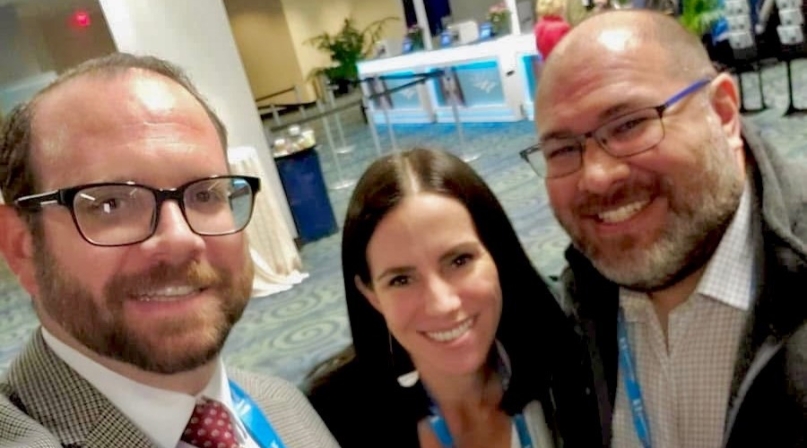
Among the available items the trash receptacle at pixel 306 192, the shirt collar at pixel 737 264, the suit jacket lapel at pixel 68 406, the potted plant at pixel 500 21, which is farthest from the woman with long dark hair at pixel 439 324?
the potted plant at pixel 500 21

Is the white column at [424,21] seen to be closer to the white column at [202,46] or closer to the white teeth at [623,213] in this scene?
the white column at [202,46]

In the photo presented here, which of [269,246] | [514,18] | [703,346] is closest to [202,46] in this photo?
[269,246]

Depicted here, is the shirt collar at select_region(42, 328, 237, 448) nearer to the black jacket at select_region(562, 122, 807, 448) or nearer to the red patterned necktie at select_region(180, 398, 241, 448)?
the red patterned necktie at select_region(180, 398, 241, 448)

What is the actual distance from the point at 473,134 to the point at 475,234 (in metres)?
8.48

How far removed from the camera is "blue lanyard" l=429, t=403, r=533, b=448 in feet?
5.64

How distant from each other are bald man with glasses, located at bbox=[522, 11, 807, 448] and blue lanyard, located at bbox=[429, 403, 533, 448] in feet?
0.70

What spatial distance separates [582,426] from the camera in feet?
5.66

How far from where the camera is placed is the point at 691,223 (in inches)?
57.4

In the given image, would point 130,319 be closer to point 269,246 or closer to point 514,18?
point 269,246

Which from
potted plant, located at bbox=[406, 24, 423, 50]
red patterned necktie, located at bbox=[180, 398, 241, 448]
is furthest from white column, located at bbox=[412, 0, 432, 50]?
red patterned necktie, located at bbox=[180, 398, 241, 448]

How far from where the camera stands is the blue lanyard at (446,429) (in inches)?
67.7

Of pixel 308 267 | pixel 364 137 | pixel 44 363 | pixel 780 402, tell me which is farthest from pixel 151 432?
pixel 364 137

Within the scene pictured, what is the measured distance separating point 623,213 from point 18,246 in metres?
1.11

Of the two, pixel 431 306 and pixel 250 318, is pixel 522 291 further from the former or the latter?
pixel 250 318
